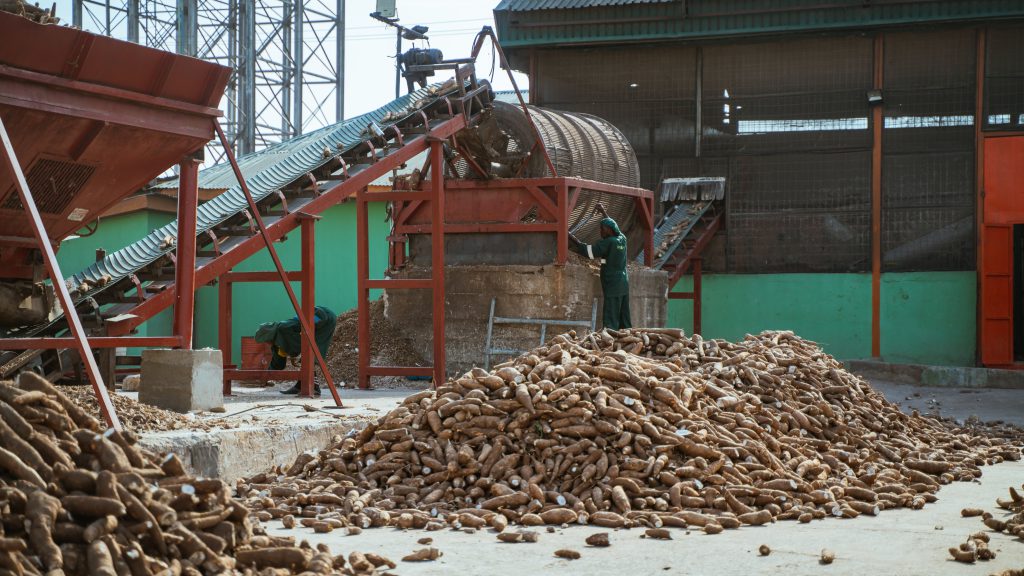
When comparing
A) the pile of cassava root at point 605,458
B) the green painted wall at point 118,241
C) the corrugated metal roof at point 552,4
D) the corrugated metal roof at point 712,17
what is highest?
the corrugated metal roof at point 552,4

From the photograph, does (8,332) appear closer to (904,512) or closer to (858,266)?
(904,512)

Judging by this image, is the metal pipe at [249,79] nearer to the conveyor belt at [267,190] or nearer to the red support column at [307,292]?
the conveyor belt at [267,190]

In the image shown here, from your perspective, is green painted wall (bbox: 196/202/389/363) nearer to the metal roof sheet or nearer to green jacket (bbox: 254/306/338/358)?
the metal roof sheet

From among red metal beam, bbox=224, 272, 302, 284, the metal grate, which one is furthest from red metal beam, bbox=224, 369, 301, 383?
the metal grate

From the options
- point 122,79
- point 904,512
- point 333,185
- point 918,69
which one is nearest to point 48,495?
point 122,79

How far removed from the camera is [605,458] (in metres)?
6.99

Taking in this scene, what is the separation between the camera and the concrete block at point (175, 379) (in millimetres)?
8305

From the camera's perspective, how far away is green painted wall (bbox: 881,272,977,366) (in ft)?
61.6

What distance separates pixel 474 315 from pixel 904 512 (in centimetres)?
794

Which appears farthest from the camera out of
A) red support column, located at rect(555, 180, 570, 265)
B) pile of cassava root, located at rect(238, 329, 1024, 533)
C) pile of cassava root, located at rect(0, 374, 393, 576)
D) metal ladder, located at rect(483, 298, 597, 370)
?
metal ladder, located at rect(483, 298, 597, 370)

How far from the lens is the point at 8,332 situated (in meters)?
8.88

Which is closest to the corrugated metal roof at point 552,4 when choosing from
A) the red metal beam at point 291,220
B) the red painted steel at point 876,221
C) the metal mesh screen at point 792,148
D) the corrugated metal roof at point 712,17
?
the corrugated metal roof at point 712,17

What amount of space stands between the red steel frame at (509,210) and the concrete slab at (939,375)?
19.5 ft

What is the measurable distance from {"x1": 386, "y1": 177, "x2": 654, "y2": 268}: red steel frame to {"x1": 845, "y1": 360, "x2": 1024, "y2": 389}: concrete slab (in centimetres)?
594
